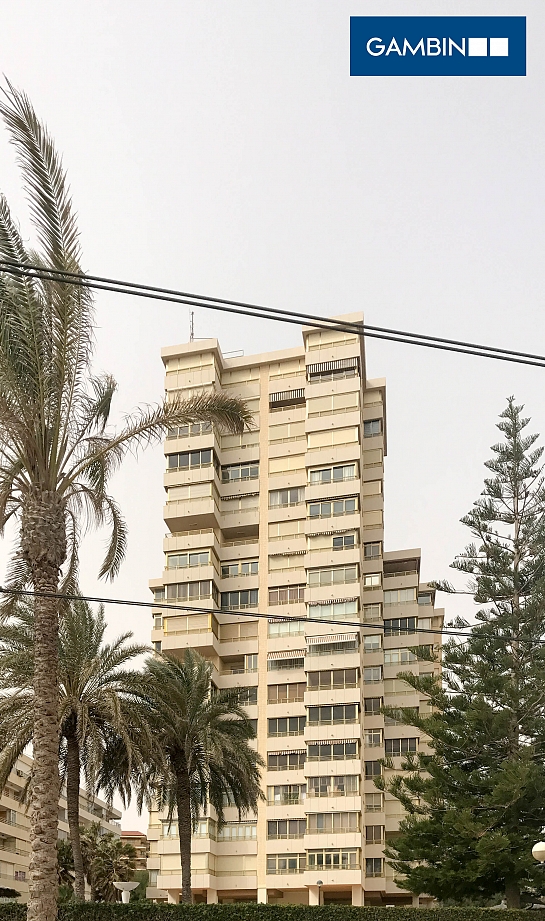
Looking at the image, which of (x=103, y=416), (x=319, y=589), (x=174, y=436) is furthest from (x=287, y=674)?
(x=103, y=416)

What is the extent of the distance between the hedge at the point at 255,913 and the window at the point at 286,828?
20341 millimetres

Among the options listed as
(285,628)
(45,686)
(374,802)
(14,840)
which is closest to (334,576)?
(285,628)

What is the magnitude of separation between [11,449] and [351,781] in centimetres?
3653

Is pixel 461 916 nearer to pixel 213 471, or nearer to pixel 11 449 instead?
pixel 11 449

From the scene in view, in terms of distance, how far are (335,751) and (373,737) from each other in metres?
3.36

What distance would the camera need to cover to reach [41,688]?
57.8ft

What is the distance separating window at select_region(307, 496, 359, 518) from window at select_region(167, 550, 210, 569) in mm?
5497

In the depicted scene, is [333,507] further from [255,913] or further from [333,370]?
[255,913]

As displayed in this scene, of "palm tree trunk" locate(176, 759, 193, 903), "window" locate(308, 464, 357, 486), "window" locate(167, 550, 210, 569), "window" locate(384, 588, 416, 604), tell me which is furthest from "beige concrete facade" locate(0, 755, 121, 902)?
"palm tree trunk" locate(176, 759, 193, 903)

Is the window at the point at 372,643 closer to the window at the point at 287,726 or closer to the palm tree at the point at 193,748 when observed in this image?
the window at the point at 287,726

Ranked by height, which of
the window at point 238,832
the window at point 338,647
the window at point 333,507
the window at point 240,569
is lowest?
the window at point 238,832

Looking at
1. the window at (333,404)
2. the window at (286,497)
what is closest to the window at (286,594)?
the window at (286,497)

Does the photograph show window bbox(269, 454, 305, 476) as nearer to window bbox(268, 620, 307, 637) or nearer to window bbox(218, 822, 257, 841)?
window bbox(268, 620, 307, 637)

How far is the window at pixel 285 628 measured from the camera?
55125 millimetres
